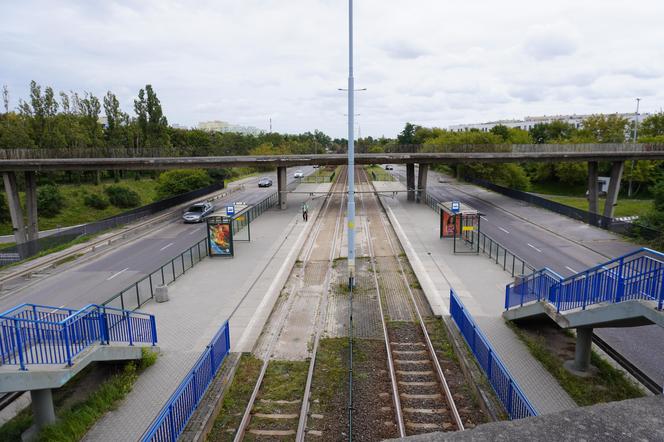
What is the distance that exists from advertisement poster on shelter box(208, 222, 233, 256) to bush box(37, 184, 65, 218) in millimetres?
36255

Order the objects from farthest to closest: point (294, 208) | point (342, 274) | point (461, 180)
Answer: point (461, 180) → point (294, 208) → point (342, 274)

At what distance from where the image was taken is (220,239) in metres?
23.8

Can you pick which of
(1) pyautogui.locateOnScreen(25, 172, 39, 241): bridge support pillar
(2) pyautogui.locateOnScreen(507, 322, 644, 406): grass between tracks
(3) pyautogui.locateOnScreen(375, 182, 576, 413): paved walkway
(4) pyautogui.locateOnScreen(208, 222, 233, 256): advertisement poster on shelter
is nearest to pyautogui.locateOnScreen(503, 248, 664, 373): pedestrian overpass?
(2) pyautogui.locateOnScreen(507, 322, 644, 406): grass between tracks

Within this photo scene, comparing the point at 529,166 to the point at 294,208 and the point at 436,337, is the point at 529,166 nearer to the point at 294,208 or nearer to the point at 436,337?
the point at 294,208

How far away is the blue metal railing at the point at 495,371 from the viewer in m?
8.38

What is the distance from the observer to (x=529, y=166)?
76.8 m

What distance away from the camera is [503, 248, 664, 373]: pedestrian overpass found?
761 centimetres

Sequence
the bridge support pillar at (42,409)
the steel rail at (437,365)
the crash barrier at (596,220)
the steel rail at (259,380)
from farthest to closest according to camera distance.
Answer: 1. the crash barrier at (596,220)
2. the steel rail at (437,365)
3. the steel rail at (259,380)
4. the bridge support pillar at (42,409)

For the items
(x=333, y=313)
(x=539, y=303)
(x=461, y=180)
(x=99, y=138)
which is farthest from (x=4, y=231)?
(x=461, y=180)

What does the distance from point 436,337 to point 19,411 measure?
430 inches

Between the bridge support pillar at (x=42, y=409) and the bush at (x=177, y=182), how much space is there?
4984 centimetres

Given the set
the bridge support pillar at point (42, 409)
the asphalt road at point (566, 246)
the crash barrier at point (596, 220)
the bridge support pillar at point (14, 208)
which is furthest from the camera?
the bridge support pillar at point (14, 208)

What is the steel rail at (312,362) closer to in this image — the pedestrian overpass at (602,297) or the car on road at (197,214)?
the pedestrian overpass at (602,297)

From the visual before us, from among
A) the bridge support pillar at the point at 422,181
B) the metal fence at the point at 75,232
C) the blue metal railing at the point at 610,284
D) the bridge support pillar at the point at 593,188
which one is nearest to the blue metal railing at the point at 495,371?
the blue metal railing at the point at 610,284
